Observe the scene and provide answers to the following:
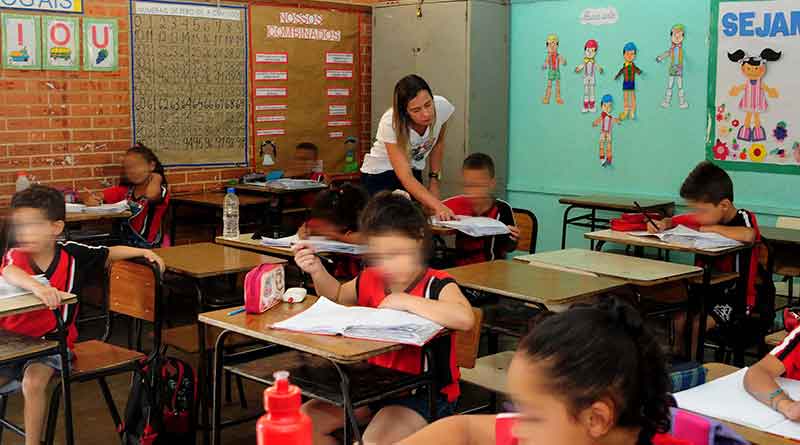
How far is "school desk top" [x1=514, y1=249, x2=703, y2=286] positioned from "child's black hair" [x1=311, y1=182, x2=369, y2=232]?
708 millimetres

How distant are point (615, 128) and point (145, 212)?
10.5 feet

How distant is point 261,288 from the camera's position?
275 centimetres

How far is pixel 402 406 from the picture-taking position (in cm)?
263

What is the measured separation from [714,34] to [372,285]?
A: 4.06 meters

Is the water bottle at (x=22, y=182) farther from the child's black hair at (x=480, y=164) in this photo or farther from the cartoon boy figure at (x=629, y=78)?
the cartoon boy figure at (x=629, y=78)

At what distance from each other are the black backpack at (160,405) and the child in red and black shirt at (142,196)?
2.24 metres

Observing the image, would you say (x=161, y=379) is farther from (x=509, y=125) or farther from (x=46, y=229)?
(x=509, y=125)

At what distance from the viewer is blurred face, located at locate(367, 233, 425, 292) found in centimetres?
264

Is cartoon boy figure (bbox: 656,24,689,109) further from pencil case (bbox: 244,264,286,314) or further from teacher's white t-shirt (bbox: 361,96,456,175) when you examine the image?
pencil case (bbox: 244,264,286,314)

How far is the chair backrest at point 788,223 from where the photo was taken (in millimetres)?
5414

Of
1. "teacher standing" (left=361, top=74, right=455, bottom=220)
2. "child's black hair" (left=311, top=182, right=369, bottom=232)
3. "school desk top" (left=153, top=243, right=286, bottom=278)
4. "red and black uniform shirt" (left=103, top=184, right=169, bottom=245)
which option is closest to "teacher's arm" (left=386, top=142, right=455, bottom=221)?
"teacher standing" (left=361, top=74, right=455, bottom=220)

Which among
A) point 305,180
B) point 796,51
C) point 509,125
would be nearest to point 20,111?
point 305,180

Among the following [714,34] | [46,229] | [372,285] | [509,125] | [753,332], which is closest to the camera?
[372,285]

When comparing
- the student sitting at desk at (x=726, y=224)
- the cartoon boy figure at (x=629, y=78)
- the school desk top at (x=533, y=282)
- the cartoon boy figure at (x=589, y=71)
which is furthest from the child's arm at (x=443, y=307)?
the cartoon boy figure at (x=589, y=71)
